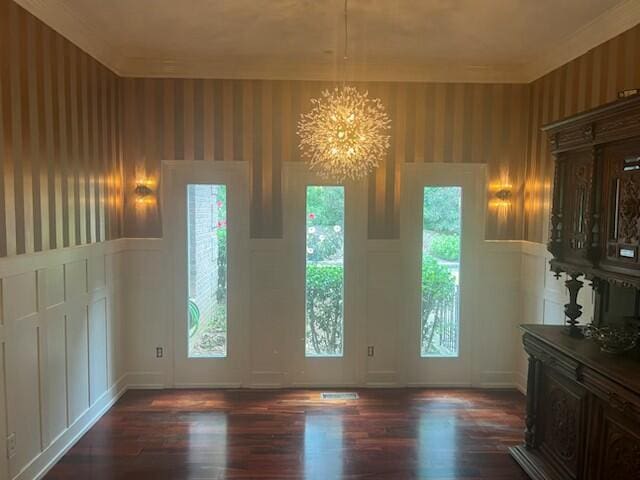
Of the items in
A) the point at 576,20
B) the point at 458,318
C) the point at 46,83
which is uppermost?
the point at 576,20

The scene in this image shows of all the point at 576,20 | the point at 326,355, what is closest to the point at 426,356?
the point at 326,355

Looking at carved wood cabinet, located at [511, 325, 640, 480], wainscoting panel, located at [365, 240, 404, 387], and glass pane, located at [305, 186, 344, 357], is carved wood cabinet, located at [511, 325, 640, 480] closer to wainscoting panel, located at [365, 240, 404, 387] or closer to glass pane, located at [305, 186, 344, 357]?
wainscoting panel, located at [365, 240, 404, 387]

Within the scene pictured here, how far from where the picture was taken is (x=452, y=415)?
4.17 m

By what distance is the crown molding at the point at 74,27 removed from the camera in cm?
303

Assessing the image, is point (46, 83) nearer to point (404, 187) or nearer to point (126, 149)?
point (126, 149)

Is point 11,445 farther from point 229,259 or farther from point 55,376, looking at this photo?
point 229,259

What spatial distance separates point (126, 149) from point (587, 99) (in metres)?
4.23

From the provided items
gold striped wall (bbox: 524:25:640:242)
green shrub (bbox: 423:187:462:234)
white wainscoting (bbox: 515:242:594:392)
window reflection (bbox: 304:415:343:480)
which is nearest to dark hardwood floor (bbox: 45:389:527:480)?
window reflection (bbox: 304:415:343:480)

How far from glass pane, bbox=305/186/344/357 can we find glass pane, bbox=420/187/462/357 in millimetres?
897

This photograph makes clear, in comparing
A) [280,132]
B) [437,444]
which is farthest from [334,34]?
[437,444]

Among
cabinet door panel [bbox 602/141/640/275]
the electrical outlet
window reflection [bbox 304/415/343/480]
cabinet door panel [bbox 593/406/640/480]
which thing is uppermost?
cabinet door panel [bbox 602/141/640/275]

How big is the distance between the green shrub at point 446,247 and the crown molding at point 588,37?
1.80m

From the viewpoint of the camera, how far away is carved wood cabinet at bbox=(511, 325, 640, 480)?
234cm

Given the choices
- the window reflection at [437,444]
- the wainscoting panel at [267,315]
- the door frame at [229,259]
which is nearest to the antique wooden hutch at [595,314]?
the window reflection at [437,444]
